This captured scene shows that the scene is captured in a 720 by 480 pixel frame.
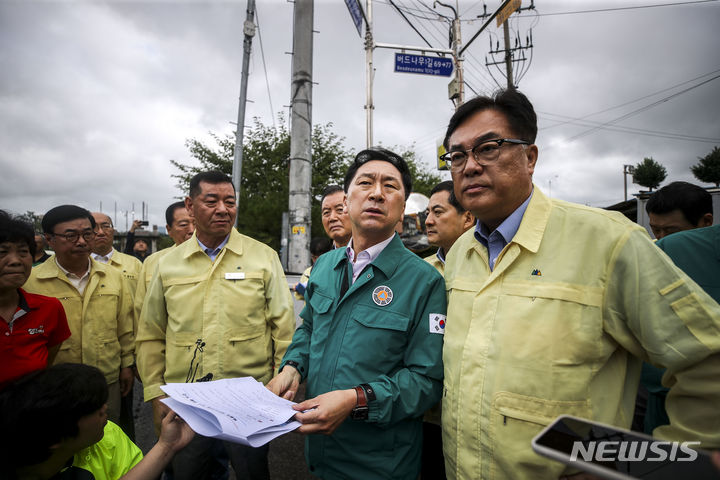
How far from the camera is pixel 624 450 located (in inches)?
29.8

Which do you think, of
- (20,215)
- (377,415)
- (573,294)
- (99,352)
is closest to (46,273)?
(20,215)

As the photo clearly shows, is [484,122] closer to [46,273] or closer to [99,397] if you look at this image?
[99,397]

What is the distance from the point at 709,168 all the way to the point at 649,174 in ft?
18.1

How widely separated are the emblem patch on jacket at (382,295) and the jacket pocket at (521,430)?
0.60 meters

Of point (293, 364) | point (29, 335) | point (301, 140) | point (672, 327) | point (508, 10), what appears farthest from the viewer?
point (508, 10)

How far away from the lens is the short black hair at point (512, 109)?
1.45 m

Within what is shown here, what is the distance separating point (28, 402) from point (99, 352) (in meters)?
1.45

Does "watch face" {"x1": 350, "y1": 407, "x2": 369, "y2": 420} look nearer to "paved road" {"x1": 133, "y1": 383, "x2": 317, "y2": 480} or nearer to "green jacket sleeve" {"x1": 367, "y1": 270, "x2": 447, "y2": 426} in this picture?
"green jacket sleeve" {"x1": 367, "y1": 270, "x2": 447, "y2": 426}

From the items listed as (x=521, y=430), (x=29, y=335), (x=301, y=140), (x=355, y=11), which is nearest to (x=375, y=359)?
(x=521, y=430)

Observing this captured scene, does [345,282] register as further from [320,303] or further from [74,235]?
[74,235]

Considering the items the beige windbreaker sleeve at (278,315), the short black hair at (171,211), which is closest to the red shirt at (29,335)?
the beige windbreaker sleeve at (278,315)

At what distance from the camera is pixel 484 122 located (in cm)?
146

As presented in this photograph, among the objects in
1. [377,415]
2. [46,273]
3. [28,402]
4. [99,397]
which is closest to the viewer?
[377,415]

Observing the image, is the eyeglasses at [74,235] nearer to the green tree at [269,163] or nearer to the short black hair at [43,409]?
the short black hair at [43,409]
